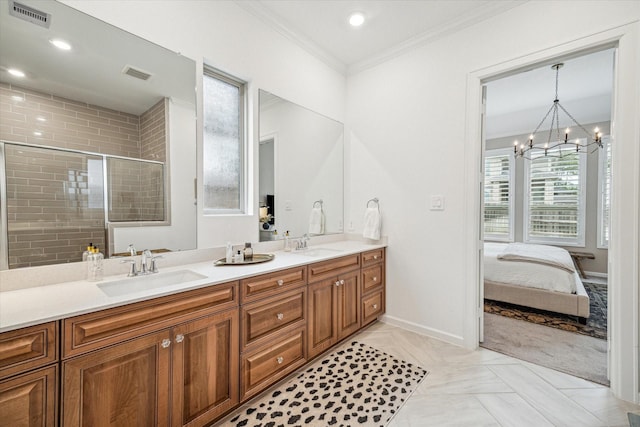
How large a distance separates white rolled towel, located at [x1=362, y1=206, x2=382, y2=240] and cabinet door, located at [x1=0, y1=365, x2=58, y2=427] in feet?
7.86

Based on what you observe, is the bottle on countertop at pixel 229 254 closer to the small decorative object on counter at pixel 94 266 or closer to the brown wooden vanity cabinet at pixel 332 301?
the brown wooden vanity cabinet at pixel 332 301

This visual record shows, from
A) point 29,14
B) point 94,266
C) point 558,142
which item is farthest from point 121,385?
point 558,142

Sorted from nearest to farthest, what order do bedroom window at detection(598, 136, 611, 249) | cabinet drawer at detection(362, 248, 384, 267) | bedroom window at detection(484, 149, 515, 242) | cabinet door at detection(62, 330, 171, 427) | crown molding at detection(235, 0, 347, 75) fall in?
cabinet door at detection(62, 330, 171, 427), crown molding at detection(235, 0, 347, 75), cabinet drawer at detection(362, 248, 384, 267), bedroom window at detection(598, 136, 611, 249), bedroom window at detection(484, 149, 515, 242)

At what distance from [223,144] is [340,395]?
1941mm

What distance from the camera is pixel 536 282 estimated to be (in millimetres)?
3076

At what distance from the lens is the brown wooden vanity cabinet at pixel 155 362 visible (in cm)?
106

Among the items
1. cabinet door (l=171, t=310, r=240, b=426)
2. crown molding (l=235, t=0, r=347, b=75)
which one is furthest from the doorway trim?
cabinet door (l=171, t=310, r=240, b=426)

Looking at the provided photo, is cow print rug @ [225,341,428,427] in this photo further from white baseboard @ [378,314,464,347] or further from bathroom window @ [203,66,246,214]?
bathroom window @ [203,66,246,214]

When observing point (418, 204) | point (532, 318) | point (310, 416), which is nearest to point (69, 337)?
point (310, 416)

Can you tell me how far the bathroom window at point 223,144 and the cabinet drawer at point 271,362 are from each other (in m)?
1.04

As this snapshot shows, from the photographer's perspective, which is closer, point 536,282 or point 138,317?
point 138,317

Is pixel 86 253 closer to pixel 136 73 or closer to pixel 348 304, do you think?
pixel 136 73

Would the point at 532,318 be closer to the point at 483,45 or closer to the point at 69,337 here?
the point at 483,45

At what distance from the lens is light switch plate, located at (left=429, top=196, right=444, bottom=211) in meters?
2.50
